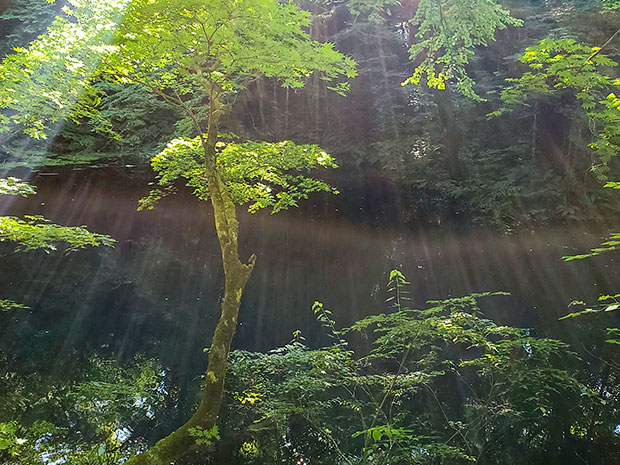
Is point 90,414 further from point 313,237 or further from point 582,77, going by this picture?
point 313,237

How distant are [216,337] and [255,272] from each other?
737 centimetres

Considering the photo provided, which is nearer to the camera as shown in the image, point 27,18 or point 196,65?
point 196,65

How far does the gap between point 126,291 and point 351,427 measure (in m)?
6.86

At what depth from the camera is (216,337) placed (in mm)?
3473

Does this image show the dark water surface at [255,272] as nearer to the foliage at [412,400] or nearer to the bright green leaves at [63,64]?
the foliage at [412,400]

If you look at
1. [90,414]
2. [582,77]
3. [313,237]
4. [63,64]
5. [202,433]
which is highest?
[63,64]

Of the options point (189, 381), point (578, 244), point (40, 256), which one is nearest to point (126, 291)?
point (40, 256)

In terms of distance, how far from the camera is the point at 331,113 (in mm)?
12312

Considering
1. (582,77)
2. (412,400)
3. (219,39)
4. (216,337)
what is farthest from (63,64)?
(582,77)

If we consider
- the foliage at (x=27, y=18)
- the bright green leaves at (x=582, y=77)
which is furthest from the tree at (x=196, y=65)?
the foliage at (x=27, y=18)

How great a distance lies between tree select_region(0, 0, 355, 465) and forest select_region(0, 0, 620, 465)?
0.02m

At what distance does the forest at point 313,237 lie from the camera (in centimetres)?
330

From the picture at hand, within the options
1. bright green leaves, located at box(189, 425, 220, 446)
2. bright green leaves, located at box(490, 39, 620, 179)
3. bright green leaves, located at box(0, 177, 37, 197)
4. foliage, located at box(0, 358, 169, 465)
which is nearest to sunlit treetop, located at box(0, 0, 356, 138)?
bright green leaves, located at box(0, 177, 37, 197)

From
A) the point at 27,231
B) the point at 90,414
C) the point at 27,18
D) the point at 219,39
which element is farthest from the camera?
the point at 27,18
